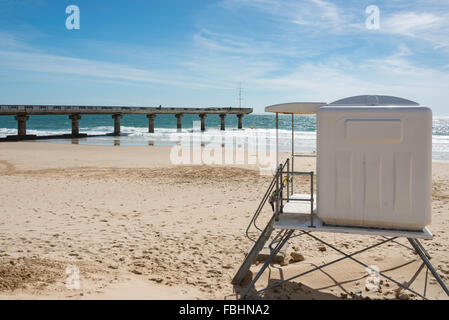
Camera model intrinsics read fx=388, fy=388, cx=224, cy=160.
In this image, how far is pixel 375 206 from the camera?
5059 millimetres

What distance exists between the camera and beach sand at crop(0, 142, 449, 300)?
6.13 m

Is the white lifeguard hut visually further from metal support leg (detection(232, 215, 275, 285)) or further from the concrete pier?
the concrete pier

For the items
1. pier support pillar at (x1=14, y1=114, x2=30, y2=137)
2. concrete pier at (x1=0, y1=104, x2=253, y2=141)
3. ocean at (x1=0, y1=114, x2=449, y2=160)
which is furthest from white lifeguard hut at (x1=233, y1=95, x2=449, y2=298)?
pier support pillar at (x1=14, y1=114, x2=30, y2=137)

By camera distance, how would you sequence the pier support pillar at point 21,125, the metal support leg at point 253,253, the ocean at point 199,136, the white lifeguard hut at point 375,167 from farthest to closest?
the pier support pillar at point 21,125 → the ocean at point 199,136 → the metal support leg at point 253,253 → the white lifeguard hut at point 375,167

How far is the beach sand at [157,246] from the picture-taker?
613cm

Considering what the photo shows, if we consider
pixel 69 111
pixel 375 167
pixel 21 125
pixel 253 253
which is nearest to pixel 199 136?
pixel 69 111

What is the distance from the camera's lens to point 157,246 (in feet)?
27.1

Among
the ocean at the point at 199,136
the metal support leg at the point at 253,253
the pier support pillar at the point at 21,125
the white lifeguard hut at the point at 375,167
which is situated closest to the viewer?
the white lifeguard hut at the point at 375,167

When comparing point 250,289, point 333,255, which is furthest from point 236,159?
point 250,289

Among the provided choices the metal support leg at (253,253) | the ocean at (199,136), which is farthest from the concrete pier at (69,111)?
the metal support leg at (253,253)

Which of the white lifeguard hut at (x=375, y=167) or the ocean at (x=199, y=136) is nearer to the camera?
the white lifeguard hut at (x=375, y=167)

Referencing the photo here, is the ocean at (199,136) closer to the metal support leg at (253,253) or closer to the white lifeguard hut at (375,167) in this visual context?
the metal support leg at (253,253)

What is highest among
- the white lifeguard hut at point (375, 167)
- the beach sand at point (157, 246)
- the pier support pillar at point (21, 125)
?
the pier support pillar at point (21, 125)
